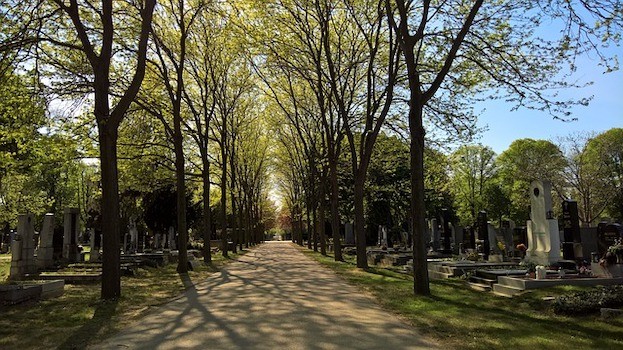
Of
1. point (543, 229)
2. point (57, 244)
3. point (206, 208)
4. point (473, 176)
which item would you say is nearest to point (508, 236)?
point (543, 229)

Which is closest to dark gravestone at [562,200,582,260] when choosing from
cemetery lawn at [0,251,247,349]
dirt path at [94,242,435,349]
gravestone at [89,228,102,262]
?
dirt path at [94,242,435,349]

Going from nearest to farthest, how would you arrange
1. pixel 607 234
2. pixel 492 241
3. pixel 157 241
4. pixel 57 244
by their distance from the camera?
pixel 607 234
pixel 492 241
pixel 57 244
pixel 157 241

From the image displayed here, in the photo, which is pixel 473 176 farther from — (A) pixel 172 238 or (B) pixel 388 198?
(A) pixel 172 238

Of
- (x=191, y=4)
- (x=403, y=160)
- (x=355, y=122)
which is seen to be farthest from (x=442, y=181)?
(x=191, y=4)

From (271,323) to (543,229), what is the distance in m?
11.7

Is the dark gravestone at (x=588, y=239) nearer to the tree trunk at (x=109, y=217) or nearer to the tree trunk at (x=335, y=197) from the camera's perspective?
the tree trunk at (x=335, y=197)

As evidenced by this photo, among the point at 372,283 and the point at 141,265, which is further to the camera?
the point at 141,265

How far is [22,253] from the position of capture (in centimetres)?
1795

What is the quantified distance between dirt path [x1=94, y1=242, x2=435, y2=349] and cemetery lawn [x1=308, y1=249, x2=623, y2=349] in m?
0.49

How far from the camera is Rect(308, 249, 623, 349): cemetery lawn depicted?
6680 mm

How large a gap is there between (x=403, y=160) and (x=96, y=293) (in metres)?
17.9

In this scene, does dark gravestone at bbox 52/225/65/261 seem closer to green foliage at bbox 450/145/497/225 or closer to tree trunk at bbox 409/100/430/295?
tree trunk at bbox 409/100/430/295

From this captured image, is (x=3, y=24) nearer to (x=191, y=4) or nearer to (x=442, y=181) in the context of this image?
(x=191, y=4)

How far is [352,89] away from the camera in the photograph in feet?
77.6
